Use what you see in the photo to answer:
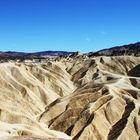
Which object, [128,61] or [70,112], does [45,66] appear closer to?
[128,61]

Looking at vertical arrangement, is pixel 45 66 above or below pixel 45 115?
above

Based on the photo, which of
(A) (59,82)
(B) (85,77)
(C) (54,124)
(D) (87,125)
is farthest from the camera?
(B) (85,77)

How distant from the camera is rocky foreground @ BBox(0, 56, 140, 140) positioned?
208ft

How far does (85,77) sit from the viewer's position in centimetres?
12100

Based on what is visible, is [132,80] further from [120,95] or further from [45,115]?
[45,115]

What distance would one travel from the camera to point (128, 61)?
138375 mm

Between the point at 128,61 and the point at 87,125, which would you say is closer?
the point at 87,125

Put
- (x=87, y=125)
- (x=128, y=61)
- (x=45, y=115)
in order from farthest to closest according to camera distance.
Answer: (x=128, y=61) → (x=45, y=115) → (x=87, y=125)

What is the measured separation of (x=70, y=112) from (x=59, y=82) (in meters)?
35.6

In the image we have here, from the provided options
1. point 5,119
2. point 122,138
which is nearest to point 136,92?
point 122,138

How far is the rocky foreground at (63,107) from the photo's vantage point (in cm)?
6355

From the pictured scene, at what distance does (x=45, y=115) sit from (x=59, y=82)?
32634 millimetres

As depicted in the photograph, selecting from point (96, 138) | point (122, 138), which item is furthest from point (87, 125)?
point (122, 138)

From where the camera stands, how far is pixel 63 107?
260 ft
